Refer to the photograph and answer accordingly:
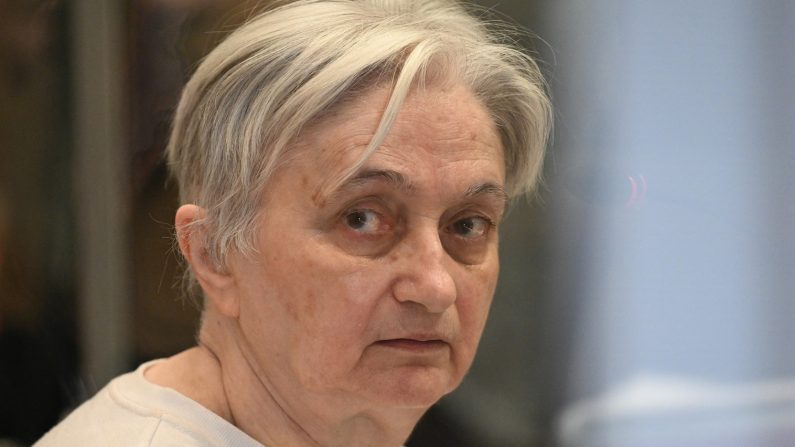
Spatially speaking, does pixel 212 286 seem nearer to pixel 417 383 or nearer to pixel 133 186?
pixel 417 383

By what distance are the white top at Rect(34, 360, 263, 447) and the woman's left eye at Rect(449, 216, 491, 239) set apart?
489 mm

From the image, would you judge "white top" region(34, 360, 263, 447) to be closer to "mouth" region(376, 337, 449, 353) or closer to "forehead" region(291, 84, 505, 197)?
"mouth" region(376, 337, 449, 353)

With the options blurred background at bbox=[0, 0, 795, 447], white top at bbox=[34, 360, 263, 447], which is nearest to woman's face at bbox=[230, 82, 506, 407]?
white top at bbox=[34, 360, 263, 447]

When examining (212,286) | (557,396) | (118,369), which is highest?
(557,396)

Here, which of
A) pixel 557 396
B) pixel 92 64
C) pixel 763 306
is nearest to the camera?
pixel 763 306

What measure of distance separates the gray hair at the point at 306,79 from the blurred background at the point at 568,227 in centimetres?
13

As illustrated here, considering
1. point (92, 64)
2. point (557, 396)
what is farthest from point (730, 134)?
point (92, 64)

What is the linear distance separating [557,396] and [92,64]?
127 centimetres

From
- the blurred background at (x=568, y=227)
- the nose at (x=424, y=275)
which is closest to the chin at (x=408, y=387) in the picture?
the nose at (x=424, y=275)

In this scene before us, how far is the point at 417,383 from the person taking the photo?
1440 mm

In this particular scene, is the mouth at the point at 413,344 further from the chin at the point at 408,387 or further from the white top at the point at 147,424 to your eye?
the white top at the point at 147,424

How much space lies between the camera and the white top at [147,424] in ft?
4.70

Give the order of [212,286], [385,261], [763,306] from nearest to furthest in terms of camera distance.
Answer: [385,261], [212,286], [763,306]

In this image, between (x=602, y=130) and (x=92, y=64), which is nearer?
(x=602, y=130)
